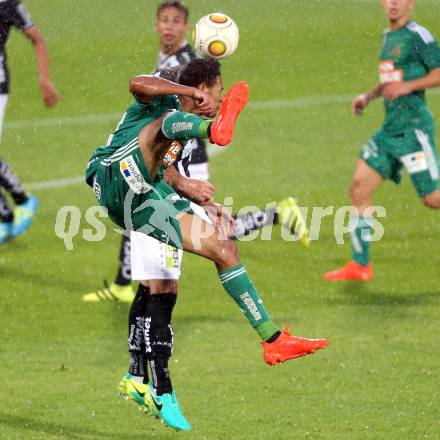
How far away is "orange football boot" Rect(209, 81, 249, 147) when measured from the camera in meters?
7.18

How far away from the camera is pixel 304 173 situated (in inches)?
691

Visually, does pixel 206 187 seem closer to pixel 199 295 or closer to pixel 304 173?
pixel 199 295

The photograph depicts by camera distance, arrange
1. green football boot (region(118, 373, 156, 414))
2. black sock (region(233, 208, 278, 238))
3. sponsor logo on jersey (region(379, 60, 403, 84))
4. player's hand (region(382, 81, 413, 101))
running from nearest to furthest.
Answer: green football boot (region(118, 373, 156, 414)) < player's hand (region(382, 81, 413, 101)) < sponsor logo on jersey (region(379, 60, 403, 84)) < black sock (region(233, 208, 278, 238))

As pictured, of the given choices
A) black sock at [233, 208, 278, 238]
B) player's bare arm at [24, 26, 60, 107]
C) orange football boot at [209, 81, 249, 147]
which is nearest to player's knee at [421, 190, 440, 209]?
black sock at [233, 208, 278, 238]

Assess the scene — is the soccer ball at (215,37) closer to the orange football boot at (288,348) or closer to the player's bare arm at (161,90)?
the player's bare arm at (161,90)

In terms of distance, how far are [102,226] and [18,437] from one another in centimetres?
629

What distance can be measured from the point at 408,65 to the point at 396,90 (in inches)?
12.1

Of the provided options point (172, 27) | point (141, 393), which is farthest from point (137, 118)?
point (172, 27)

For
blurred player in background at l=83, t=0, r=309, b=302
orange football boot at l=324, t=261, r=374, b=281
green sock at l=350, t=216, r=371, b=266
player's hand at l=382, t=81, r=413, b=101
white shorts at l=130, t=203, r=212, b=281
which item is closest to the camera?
white shorts at l=130, t=203, r=212, b=281

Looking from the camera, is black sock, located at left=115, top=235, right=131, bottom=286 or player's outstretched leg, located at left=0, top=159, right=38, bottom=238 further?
player's outstretched leg, located at left=0, top=159, right=38, bottom=238

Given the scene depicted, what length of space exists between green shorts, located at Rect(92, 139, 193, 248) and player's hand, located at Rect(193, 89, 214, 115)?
45 centimetres

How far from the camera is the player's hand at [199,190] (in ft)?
27.6

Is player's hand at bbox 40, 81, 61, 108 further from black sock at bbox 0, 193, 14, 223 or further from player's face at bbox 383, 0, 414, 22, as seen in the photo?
player's face at bbox 383, 0, 414, 22

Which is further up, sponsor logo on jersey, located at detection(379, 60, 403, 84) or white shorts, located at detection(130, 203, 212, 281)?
sponsor logo on jersey, located at detection(379, 60, 403, 84)
